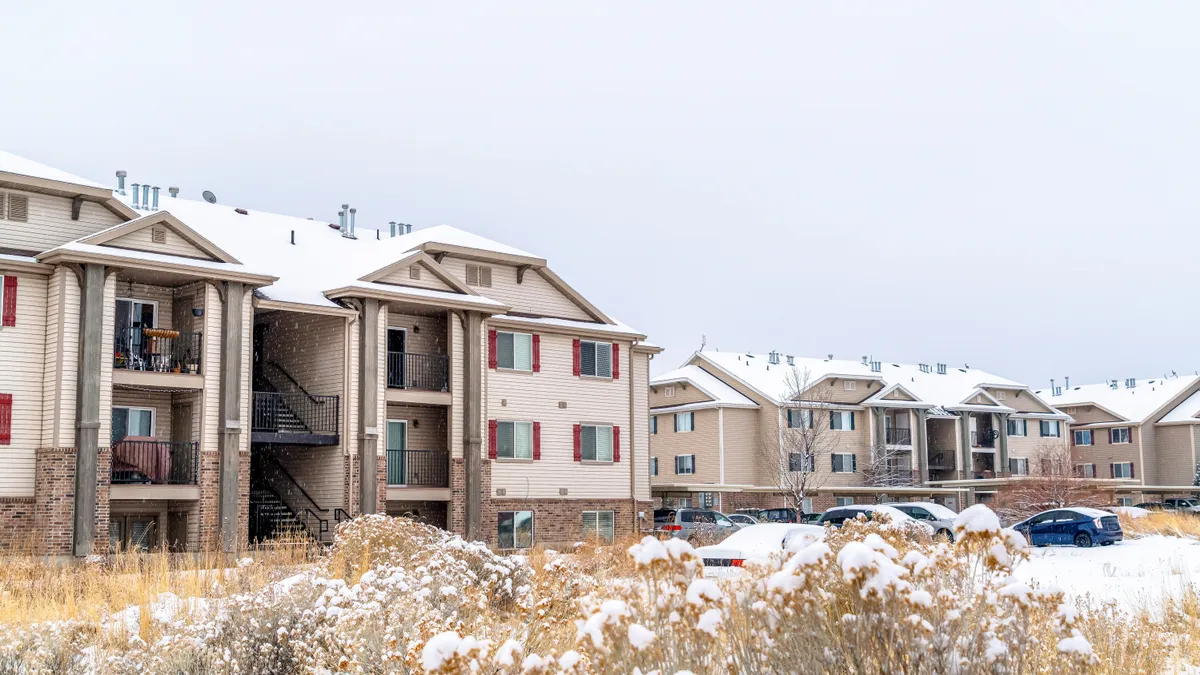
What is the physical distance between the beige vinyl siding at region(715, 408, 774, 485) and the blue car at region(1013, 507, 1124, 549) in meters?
23.5

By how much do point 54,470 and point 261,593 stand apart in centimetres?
1726

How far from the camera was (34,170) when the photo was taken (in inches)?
1133

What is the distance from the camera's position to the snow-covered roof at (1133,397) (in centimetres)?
7906

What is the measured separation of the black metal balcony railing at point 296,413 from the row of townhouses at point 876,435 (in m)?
23.8

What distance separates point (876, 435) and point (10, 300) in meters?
48.2

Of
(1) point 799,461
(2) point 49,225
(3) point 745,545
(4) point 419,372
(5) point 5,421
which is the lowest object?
(3) point 745,545

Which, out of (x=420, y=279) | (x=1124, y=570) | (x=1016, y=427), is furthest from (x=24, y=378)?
(x=1016, y=427)

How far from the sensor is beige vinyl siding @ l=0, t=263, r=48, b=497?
2731 cm

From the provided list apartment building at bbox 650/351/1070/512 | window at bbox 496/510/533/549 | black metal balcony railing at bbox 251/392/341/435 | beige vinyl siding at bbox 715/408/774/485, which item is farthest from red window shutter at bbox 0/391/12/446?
beige vinyl siding at bbox 715/408/774/485

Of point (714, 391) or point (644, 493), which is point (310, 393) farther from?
point (714, 391)

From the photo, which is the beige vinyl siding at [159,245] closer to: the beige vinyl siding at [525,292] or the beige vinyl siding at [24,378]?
the beige vinyl siding at [24,378]

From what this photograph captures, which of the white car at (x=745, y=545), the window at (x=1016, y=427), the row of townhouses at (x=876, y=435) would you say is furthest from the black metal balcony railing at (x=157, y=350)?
the window at (x=1016, y=427)

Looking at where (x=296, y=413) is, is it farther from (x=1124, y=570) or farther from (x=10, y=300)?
(x=1124, y=570)

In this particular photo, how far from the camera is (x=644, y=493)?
40000mm
